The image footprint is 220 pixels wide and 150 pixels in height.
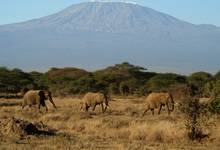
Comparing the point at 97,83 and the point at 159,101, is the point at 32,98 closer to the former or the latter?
the point at 159,101

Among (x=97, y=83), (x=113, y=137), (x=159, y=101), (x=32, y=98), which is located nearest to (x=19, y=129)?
(x=113, y=137)

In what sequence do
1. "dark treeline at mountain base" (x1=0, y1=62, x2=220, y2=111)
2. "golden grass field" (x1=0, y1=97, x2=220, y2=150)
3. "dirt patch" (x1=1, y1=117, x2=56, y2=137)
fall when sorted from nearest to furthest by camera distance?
"golden grass field" (x1=0, y1=97, x2=220, y2=150)
"dirt patch" (x1=1, y1=117, x2=56, y2=137)
"dark treeline at mountain base" (x1=0, y1=62, x2=220, y2=111)

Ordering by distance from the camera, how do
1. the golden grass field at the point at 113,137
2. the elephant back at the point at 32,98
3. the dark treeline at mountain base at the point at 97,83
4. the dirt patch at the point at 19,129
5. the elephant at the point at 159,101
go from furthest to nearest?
the dark treeline at mountain base at the point at 97,83
the elephant back at the point at 32,98
the elephant at the point at 159,101
the dirt patch at the point at 19,129
the golden grass field at the point at 113,137

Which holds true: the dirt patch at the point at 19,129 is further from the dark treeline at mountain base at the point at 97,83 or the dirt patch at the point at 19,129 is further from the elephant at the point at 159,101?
the dark treeline at mountain base at the point at 97,83

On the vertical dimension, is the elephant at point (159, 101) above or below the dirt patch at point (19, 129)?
above

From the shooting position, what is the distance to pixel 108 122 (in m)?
23.3

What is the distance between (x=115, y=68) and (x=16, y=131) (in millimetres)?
64694

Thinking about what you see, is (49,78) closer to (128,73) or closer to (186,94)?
(128,73)

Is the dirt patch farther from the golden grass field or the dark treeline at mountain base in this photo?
the dark treeline at mountain base

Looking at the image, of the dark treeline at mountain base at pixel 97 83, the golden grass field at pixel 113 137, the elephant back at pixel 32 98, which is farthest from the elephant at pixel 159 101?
the dark treeline at mountain base at pixel 97 83

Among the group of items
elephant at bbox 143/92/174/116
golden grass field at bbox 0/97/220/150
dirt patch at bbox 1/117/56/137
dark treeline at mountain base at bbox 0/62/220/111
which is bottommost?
golden grass field at bbox 0/97/220/150

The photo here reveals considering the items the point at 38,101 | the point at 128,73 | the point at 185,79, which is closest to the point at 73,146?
the point at 38,101

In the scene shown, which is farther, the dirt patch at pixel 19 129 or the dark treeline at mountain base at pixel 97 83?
the dark treeline at mountain base at pixel 97 83

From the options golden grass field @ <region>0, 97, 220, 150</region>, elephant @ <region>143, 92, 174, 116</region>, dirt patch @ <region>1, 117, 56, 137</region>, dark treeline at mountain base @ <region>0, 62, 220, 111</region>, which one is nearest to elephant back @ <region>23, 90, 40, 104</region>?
elephant @ <region>143, 92, 174, 116</region>
